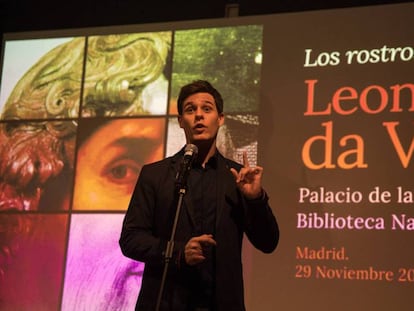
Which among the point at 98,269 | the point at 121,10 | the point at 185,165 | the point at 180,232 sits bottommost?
the point at 98,269

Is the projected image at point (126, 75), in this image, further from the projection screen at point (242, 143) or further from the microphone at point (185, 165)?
the microphone at point (185, 165)

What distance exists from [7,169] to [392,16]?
243cm

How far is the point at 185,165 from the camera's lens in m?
2.37

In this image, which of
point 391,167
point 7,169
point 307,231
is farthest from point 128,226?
point 7,169

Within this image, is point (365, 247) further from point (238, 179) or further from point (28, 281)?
point (28, 281)

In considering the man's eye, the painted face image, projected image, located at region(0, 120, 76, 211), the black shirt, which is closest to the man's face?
the man's eye

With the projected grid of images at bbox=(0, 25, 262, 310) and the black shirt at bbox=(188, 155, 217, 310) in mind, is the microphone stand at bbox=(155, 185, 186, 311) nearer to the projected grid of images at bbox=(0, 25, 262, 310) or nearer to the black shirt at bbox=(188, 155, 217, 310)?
the black shirt at bbox=(188, 155, 217, 310)

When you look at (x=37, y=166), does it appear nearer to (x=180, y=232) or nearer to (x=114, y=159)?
(x=114, y=159)

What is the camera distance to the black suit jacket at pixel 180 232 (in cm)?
234

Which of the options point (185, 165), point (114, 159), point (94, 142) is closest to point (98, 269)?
point (114, 159)

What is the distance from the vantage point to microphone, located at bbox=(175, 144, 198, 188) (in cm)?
235

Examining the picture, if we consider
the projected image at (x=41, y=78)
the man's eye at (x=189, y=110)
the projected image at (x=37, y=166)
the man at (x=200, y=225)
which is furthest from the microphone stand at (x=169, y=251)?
the projected image at (x=41, y=78)

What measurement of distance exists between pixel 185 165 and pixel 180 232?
0.79ft

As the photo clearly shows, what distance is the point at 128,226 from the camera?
2.46m
